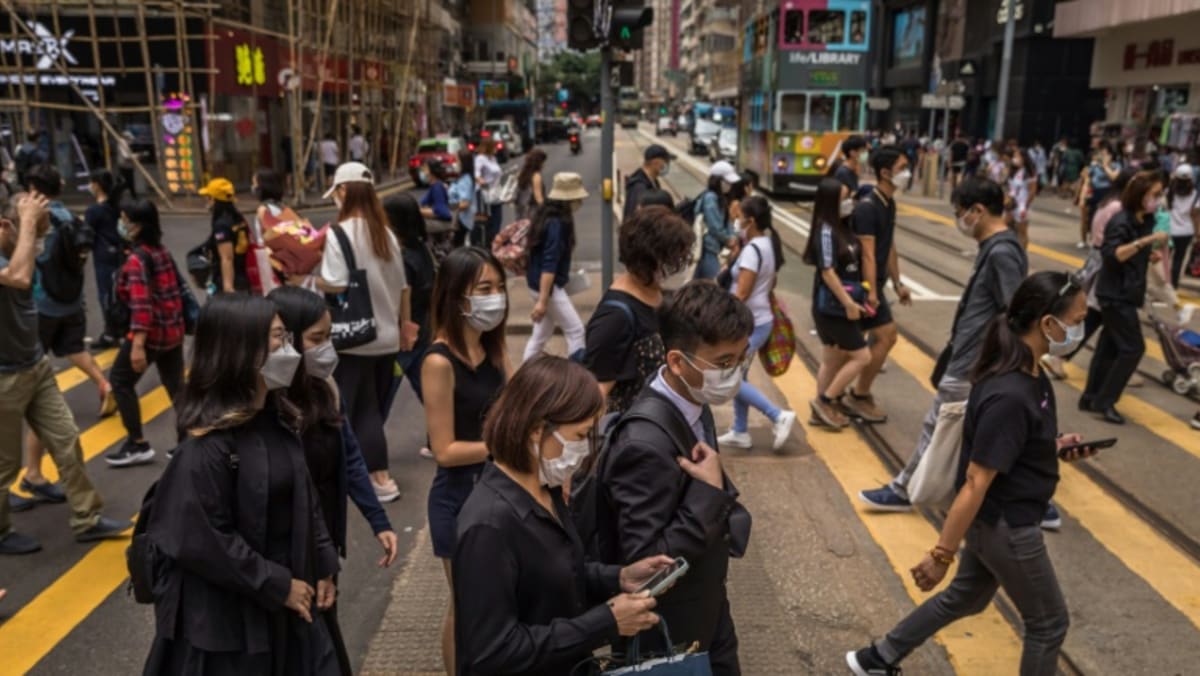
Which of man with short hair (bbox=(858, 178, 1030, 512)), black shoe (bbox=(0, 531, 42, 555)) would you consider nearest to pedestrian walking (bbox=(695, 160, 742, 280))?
man with short hair (bbox=(858, 178, 1030, 512))

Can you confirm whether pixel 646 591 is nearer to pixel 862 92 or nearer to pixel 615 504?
pixel 615 504

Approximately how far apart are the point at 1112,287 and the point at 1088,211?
9676mm

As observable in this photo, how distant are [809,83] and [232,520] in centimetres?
2013

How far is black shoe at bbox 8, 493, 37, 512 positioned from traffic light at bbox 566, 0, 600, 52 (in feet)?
17.9

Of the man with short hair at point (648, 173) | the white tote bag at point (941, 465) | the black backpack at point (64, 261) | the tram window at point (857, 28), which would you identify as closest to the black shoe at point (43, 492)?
the black backpack at point (64, 261)

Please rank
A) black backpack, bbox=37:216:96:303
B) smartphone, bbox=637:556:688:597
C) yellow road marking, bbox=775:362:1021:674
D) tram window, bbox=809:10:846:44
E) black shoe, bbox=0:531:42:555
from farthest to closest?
tram window, bbox=809:10:846:44
black backpack, bbox=37:216:96:303
black shoe, bbox=0:531:42:555
yellow road marking, bbox=775:362:1021:674
smartphone, bbox=637:556:688:597

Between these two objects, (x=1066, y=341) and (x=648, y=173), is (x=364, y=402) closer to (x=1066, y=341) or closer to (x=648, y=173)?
(x=1066, y=341)

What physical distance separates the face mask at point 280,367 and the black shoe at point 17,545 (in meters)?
3.20

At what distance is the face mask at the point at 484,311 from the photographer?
11.3ft

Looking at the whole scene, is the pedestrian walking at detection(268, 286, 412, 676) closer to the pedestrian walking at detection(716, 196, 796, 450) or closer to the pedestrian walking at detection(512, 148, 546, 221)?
the pedestrian walking at detection(716, 196, 796, 450)

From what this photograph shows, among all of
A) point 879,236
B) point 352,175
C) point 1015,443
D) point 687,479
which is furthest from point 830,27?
point 687,479

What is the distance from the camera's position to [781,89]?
2098 centimetres

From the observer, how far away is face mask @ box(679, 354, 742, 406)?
2676 millimetres

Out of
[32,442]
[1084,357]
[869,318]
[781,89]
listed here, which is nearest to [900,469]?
[869,318]
